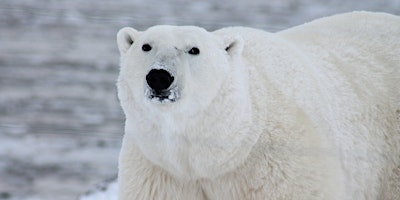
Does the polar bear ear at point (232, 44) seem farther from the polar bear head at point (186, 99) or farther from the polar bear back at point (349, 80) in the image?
the polar bear back at point (349, 80)

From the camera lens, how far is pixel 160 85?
117 inches

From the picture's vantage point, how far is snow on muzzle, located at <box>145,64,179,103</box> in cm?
296

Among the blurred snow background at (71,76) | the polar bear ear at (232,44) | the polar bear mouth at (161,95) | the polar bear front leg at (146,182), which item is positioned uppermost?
the blurred snow background at (71,76)

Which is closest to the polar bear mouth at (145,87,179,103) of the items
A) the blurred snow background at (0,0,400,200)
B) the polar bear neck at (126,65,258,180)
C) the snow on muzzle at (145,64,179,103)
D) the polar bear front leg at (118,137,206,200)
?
the snow on muzzle at (145,64,179,103)

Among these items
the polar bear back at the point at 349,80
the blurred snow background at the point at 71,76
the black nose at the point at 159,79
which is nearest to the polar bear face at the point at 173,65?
the black nose at the point at 159,79

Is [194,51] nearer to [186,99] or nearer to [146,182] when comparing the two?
[186,99]

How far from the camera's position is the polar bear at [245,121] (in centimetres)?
319

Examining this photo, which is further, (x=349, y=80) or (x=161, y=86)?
(x=349, y=80)

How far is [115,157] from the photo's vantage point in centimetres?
571

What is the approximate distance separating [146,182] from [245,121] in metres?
0.57

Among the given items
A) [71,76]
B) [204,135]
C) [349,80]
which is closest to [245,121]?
[204,135]

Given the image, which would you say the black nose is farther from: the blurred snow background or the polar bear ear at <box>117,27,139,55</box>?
the blurred snow background

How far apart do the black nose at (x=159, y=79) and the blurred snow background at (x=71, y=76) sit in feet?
5.21

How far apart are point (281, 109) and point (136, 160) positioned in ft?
2.33
